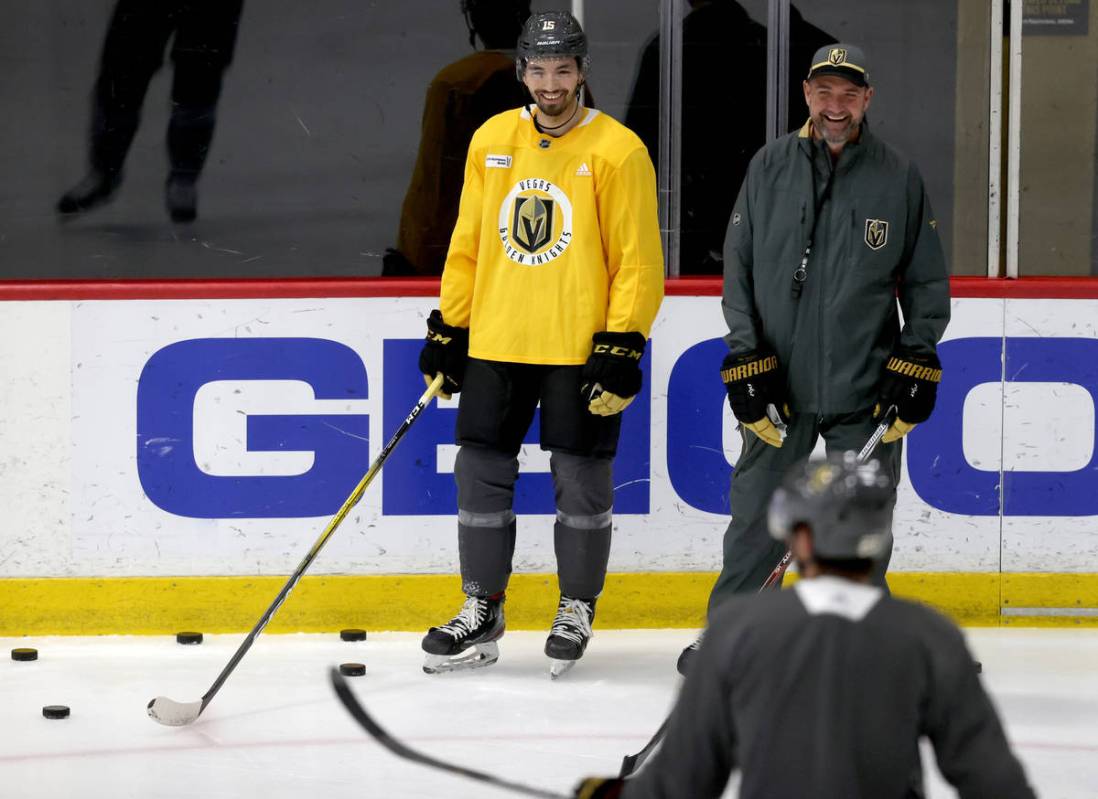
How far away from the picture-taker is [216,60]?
4301 millimetres

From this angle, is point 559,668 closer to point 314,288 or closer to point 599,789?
point 314,288

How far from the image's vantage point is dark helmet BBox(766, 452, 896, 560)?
1.67m

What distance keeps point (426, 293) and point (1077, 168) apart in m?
1.61

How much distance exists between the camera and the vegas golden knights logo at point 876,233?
3455 millimetres

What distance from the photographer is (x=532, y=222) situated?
12.3 ft

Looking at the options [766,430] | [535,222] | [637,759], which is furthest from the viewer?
[535,222]

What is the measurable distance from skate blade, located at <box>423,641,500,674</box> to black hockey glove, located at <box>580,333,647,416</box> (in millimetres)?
583

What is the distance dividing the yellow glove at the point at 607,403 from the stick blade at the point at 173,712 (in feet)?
3.23

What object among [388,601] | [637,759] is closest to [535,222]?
[388,601]

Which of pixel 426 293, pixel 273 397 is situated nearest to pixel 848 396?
pixel 426 293

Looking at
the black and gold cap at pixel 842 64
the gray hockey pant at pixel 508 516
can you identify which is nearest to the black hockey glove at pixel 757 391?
the gray hockey pant at pixel 508 516

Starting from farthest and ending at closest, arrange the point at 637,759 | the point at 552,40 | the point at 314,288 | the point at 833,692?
1. the point at 314,288
2. the point at 552,40
3. the point at 637,759
4. the point at 833,692

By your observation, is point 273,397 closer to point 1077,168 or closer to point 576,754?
point 576,754

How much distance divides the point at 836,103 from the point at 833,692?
2.00 metres
